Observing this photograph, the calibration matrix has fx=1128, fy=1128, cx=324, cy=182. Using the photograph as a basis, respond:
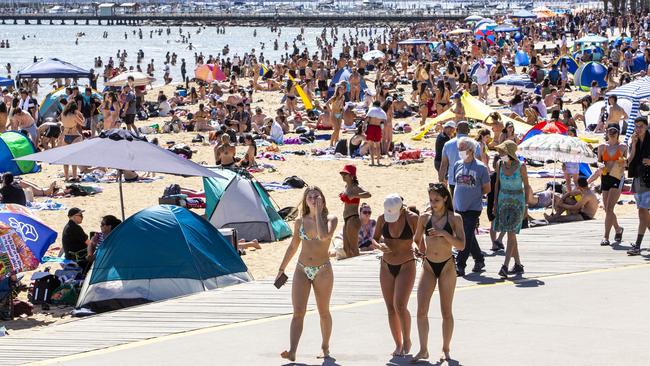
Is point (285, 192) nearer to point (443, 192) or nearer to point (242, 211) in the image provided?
point (242, 211)

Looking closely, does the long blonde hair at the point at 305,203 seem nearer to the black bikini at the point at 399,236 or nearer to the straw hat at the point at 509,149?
the black bikini at the point at 399,236

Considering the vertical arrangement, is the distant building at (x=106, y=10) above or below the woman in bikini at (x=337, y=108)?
below

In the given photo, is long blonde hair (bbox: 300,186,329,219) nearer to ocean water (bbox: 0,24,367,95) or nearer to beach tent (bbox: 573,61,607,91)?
beach tent (bbox: 573,61,607,91)

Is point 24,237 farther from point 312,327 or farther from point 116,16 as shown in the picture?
point 116,16

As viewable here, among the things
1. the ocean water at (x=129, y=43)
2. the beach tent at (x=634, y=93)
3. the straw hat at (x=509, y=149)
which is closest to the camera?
the straw hat at (x=509, y=149)

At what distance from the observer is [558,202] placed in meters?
13.2

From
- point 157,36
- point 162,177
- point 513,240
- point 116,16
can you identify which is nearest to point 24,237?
point 513,240

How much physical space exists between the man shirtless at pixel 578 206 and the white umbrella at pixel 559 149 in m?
0.40

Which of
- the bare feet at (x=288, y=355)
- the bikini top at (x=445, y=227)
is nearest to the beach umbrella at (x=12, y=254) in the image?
the bare feet at (x=288, y=355)

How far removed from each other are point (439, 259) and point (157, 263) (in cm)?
373

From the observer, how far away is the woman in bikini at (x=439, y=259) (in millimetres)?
7199

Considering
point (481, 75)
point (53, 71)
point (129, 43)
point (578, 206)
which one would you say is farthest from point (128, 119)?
point (129, 43)

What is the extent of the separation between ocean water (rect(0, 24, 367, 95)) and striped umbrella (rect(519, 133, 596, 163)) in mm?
47468

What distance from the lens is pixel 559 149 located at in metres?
13.5
